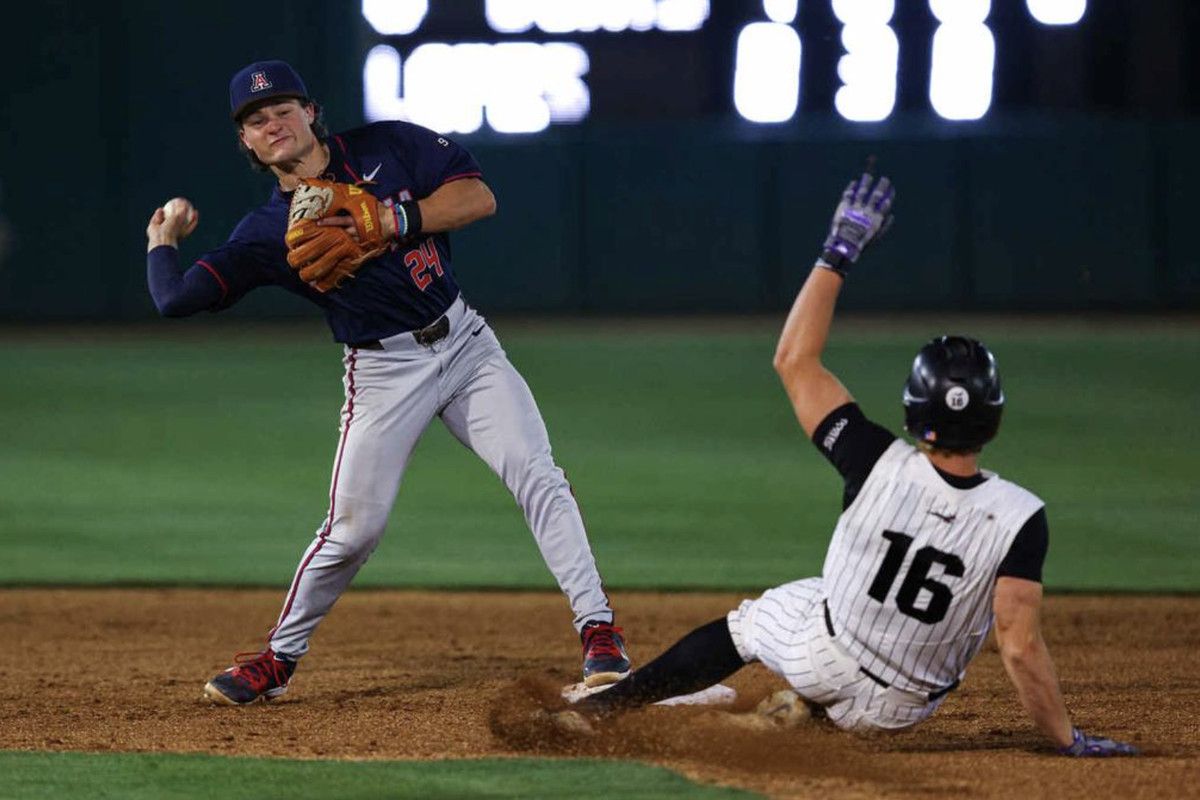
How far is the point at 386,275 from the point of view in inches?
195

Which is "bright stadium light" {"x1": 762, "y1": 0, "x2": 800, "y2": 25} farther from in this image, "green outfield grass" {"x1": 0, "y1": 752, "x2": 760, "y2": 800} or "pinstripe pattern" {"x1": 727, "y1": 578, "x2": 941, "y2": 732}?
"green outfield grass" {"x1": 0, "y1": 752, "x2": 760, "y2": 800}

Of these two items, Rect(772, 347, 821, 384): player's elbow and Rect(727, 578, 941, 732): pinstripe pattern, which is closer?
Rect(772, 347, 821, 384): player's elbow

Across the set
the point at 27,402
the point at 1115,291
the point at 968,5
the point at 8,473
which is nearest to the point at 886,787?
the point at 8,473

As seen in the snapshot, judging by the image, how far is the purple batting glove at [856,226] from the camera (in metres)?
3.87

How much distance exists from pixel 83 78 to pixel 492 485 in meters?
9.09

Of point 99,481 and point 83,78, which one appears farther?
point 83,78

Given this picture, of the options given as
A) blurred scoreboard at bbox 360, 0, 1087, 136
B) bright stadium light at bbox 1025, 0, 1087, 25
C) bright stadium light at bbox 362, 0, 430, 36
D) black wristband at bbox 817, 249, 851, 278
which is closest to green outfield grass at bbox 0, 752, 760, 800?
black wristband at bbox 817, 249, 851, 278

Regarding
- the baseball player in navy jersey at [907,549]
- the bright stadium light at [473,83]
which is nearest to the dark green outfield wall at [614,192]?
the bright stadium light at [473,83]

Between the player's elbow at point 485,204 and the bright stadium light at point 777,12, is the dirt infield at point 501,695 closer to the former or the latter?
the player's elbow at point 485,204

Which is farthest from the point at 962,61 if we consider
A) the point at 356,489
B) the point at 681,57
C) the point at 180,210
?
the point at 356,489

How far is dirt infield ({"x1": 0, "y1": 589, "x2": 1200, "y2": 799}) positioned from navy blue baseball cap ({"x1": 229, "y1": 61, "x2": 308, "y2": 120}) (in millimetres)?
1664

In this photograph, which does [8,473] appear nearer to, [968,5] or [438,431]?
[438,431]

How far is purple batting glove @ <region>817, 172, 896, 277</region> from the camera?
3873mm

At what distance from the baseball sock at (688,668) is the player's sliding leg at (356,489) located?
1.07 meters
